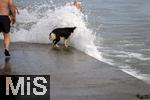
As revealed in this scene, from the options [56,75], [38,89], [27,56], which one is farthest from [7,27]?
[38,89]

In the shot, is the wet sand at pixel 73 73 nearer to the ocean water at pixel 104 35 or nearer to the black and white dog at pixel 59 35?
the black and white dog at pixel 59 35

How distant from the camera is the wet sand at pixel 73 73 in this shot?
8.60 metres

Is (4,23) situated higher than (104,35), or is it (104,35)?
(4,23)

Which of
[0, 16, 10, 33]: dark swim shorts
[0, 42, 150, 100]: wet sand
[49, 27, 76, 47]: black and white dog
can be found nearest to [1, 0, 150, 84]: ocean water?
[49, 27, 76, 47]: black and white dog

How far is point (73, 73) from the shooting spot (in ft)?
33.5

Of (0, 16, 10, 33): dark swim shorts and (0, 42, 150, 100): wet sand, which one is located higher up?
(0, 16, 10, 33): dark swim shorts

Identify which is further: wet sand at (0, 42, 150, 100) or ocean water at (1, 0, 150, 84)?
ocean water at (1, 0, 150, 84)

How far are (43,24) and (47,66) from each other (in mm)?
5355

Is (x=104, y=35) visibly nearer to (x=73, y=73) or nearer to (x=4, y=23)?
(x=4, y=23)

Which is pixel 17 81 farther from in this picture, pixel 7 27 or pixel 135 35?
pixel 135 35

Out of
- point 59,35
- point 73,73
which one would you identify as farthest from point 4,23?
point 59,35

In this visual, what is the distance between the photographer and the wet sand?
860cm

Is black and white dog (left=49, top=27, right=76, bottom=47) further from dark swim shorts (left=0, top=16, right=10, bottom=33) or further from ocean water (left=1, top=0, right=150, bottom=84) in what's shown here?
dark swim shorts (left=0, top=16, right=10, bottom=33)

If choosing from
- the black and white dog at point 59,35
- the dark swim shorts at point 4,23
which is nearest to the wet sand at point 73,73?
the black and white dog at point 59,35
